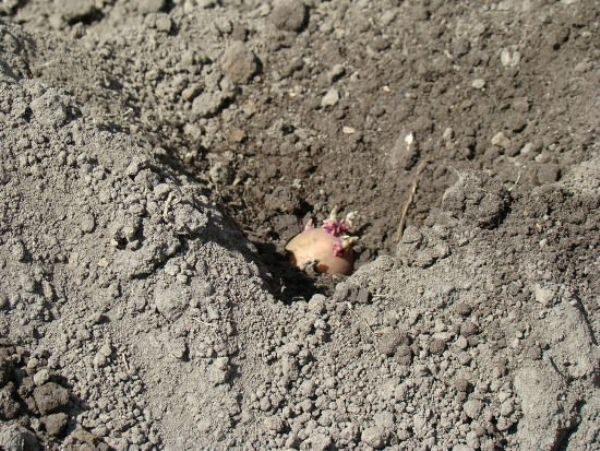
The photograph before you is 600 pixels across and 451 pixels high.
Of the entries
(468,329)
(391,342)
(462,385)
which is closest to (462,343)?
(468,329)

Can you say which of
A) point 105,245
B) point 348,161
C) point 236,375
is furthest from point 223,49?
point 236,375

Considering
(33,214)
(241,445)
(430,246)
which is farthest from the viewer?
(430,246)

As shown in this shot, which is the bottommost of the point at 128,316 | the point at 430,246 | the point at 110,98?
the point at 430,246

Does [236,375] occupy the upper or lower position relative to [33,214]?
lower

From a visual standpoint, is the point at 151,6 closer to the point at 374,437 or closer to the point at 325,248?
the point at 325,248

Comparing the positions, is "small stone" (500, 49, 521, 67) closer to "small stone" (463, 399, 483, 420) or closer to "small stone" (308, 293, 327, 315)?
"small stone" (308, 293, 327, 315)

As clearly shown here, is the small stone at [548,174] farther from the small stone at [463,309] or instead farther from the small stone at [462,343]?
the small stone at [462,343]

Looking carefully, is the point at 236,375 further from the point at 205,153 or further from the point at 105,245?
the point at 205,153

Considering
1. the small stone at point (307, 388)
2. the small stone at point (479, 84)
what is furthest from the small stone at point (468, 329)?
the small stone at point (479, 84)
